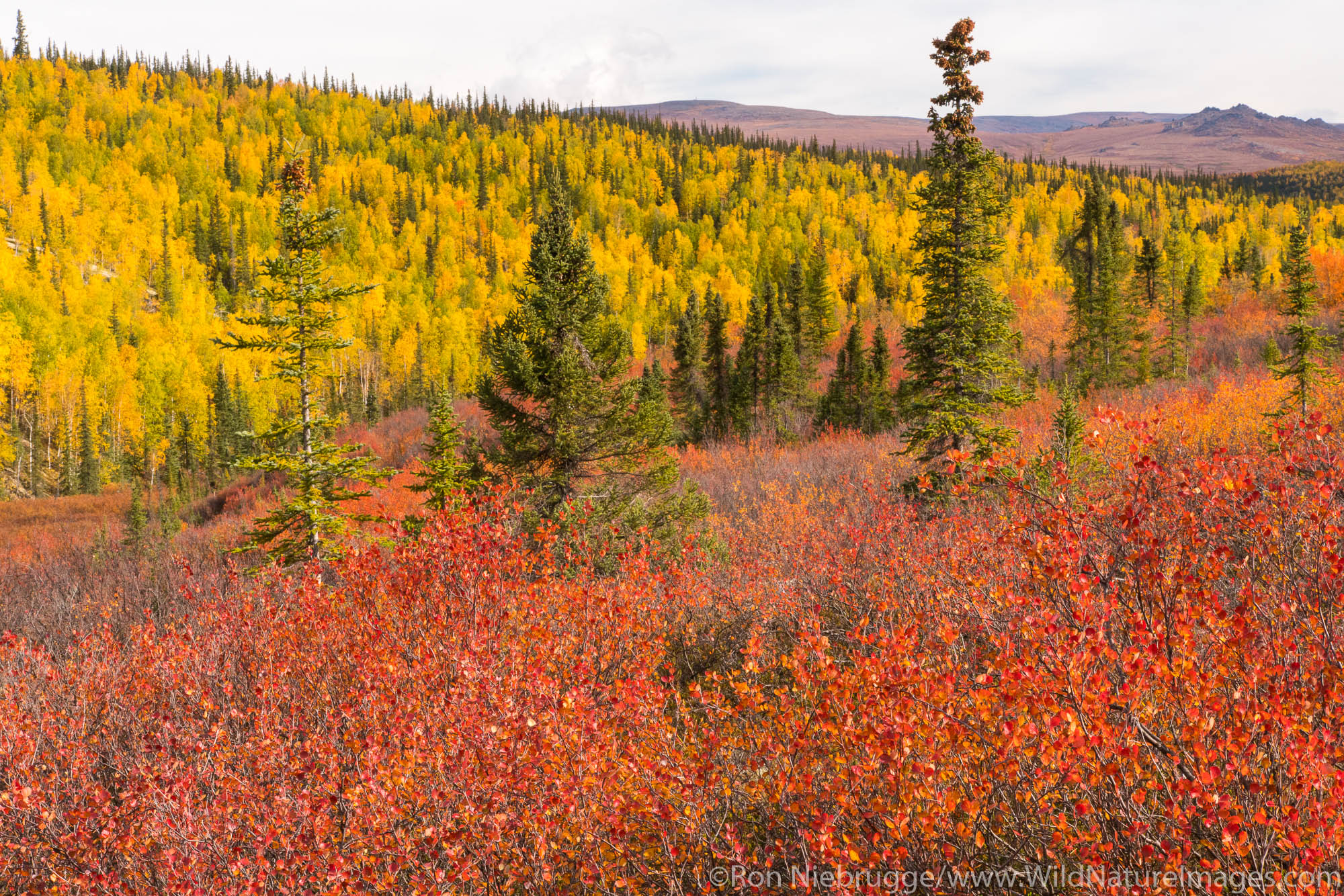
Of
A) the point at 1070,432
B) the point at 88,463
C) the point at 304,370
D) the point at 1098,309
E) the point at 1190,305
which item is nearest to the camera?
the point at 304,370

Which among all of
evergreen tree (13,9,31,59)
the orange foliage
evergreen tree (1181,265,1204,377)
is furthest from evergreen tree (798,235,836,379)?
evergreen tree (13,9,31,59)

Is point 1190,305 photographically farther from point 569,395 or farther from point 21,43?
point 21,43

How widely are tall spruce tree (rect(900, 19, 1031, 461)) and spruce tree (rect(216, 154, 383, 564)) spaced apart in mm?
12802

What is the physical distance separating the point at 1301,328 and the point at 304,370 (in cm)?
2515

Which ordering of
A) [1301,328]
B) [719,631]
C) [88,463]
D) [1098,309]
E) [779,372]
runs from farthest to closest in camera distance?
[88,463] → [779,372] → [1098,309] → [1301,328] → [719,631]

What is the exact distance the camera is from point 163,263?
104125 mm

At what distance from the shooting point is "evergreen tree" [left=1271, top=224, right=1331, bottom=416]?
18.6 meters

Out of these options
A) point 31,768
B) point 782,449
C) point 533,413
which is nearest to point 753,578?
point 533,413

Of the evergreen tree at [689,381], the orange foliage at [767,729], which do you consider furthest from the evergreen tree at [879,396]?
the orange foliage at [767,729]

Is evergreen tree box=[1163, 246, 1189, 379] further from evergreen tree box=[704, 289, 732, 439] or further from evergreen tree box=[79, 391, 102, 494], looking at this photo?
evergreen tree box=[79, 391, 102, 494]

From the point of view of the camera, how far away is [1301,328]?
18562 mm

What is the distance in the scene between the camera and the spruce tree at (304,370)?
46.8 ft

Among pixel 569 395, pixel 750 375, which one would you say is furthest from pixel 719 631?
pixel 750 375

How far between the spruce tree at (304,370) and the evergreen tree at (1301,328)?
22.6 meters
